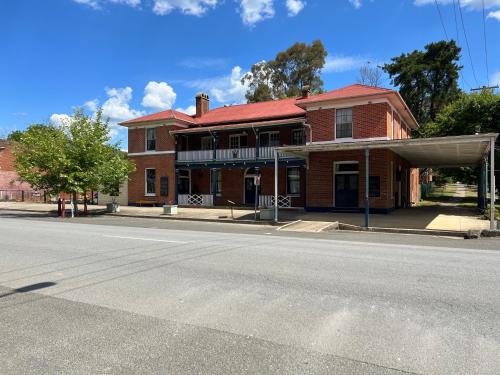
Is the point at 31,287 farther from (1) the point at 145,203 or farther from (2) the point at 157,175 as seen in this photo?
(1) the point at 145,203

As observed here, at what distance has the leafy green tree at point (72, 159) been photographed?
23.7 m

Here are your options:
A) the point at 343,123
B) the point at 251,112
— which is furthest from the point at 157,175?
the point at 343,123

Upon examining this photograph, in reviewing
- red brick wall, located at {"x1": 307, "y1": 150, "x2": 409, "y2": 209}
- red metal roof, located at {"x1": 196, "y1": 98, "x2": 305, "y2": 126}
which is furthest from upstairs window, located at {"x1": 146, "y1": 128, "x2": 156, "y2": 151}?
red brick wall, located at {"x1": 307, "y1": 150, "x2": 409, "y2": 209}

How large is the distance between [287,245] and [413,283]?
498cm

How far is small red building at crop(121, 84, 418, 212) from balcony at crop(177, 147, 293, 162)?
2.6 inches

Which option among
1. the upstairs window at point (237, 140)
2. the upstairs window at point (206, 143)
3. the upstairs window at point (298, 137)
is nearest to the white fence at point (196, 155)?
the upstairs window at point (206, 143)

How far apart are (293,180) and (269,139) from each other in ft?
10.9

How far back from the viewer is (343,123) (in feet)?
74.2

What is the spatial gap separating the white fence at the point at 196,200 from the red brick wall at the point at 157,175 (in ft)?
2.42

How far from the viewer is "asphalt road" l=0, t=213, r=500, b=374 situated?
3.80 m

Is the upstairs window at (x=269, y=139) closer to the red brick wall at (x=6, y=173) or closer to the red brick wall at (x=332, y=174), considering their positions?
the red brick wall at (x=332, y=174)

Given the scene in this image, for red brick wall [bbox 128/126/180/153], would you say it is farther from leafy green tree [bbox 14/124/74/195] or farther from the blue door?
the blue door

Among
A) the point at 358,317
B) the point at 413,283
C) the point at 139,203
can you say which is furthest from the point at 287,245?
the point at 139,203

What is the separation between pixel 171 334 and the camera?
14.6 ft
